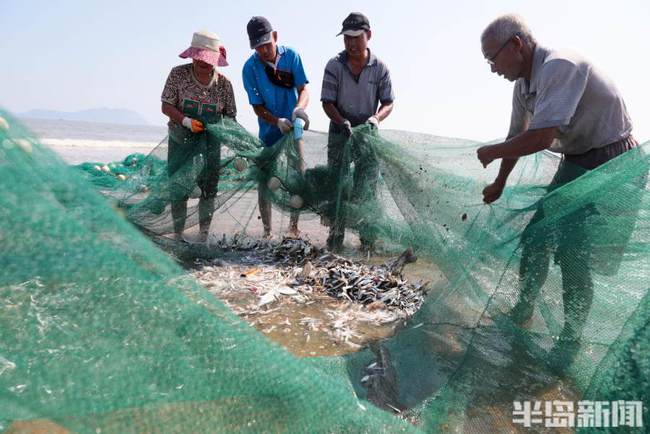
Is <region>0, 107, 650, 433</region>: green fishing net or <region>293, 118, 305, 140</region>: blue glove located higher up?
<region>293, 118, 305, 140</region>: blue glove

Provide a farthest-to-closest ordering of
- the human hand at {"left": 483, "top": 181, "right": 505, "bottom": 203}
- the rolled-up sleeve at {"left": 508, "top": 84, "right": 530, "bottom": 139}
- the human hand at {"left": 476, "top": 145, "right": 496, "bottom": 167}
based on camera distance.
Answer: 1. the human hand at {"left": 483, "top": 181, "right": 505, "bottom": 203}
2. the rolled-up sleeve at {"left": 508, "top": 84, "right": 530, "bottom": 139}
3. the human hand at {"left": 476, "top": 145, "right": 496, "bottom": 167}

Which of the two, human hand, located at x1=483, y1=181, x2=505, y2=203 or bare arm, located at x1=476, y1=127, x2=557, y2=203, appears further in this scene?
human hand, located at x1=483, y1=181, x2=505, y2=203

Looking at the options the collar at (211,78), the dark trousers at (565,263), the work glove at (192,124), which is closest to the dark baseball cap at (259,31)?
the collar at (211,78)

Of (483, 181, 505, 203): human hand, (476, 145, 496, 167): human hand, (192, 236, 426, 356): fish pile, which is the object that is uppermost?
(476, 145, 496, 167): human hand

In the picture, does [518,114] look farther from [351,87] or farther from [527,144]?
[351,87]

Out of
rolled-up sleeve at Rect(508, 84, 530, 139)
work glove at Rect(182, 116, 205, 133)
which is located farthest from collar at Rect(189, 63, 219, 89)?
rolled-up sleeve at Rect(508, 84, 530, 139)

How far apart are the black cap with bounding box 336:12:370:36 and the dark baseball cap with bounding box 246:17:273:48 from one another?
89cm

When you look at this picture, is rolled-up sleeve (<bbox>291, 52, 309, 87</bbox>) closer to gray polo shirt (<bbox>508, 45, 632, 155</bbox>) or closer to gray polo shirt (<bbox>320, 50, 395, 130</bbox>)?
gray polo shirt (<bbox>320, 50, 395, 130</bbox>)

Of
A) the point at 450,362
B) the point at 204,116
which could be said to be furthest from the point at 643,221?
the point at 204,116

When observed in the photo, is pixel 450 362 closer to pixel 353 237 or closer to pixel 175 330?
pixel 175 330

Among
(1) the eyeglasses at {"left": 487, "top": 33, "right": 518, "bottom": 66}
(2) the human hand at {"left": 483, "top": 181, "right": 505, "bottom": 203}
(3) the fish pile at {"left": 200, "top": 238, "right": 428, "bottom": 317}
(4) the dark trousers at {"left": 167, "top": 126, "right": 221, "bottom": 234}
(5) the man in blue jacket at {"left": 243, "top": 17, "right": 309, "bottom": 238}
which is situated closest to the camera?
(1) the eyeglasses at {"left": 487, "top": 33, "right": 518, "bottom": 66}

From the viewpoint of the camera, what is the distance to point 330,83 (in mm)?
5820

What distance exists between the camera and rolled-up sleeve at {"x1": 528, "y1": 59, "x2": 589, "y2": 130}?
294 centimetres

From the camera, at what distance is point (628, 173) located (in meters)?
2.69
